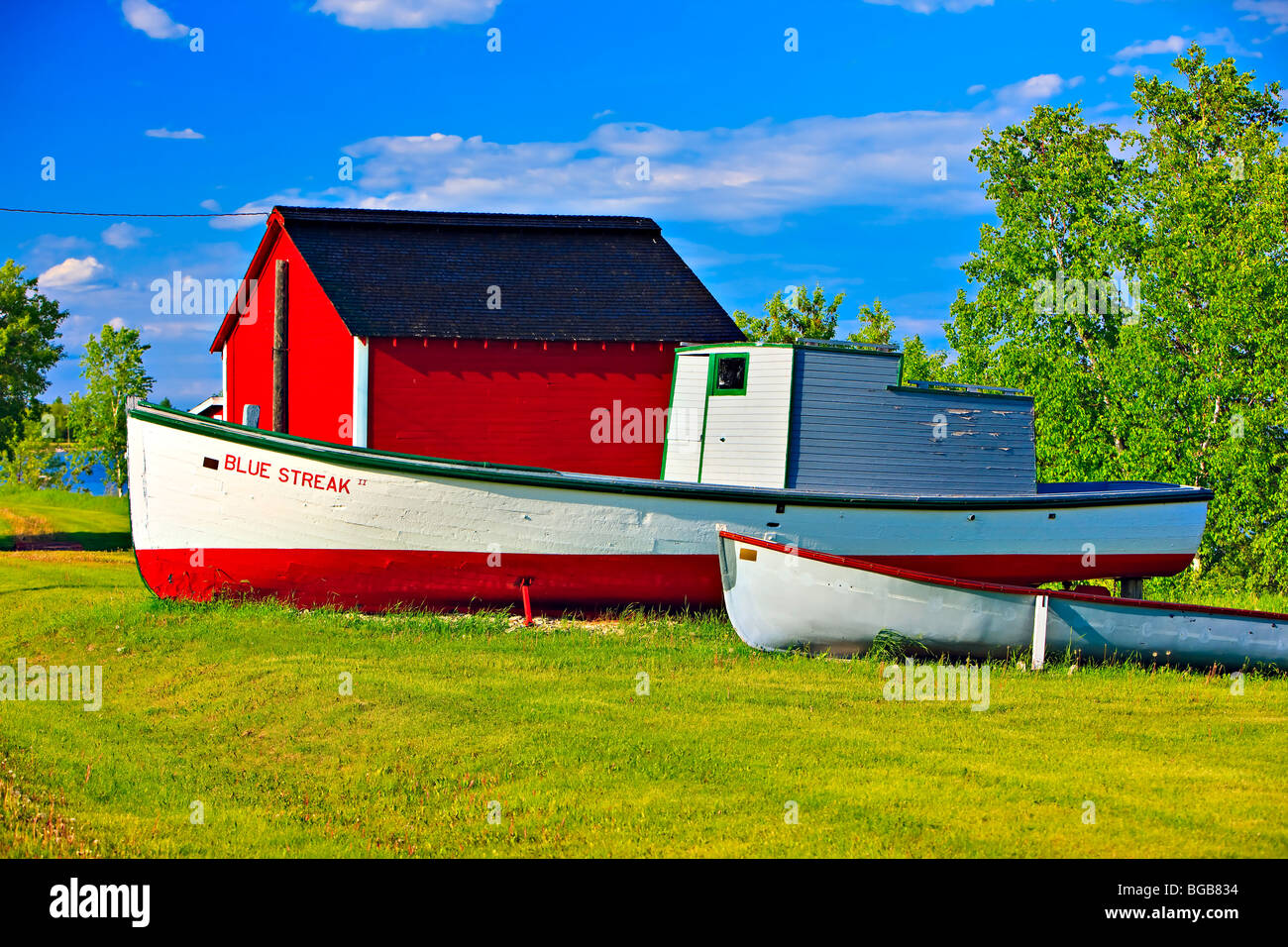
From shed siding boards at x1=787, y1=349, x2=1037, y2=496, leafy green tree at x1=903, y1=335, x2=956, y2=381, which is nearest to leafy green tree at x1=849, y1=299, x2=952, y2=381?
leafy green tree at x1=903, y1=335, x2=956, y2=381

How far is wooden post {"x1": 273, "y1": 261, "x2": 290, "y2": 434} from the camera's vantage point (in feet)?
65.4

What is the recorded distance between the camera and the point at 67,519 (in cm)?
3478

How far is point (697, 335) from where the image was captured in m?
20.5

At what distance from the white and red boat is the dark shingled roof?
5.28 meters

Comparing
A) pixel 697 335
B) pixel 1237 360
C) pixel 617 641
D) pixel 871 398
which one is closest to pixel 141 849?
pixel 617 641

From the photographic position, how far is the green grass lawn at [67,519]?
3136cm

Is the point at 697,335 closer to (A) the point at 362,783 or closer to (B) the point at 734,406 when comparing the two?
(B) the point at 734,406

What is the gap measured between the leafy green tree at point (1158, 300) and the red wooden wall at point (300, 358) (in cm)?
1958

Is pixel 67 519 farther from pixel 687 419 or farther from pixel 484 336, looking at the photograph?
pixel 687 419

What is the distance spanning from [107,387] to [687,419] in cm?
4538

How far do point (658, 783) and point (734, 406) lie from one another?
9.24 metres

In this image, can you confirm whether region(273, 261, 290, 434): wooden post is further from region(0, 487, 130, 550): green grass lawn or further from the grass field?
region(0, 487, 130, 550): green grass lawn

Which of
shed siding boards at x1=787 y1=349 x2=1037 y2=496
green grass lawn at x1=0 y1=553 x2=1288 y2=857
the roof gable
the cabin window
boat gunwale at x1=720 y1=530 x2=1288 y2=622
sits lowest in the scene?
green grass lawn at x1=0 y1=553 x2=1288 y2=857

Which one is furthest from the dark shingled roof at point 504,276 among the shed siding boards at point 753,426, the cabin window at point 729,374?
the shed siding boards at point 753,426
